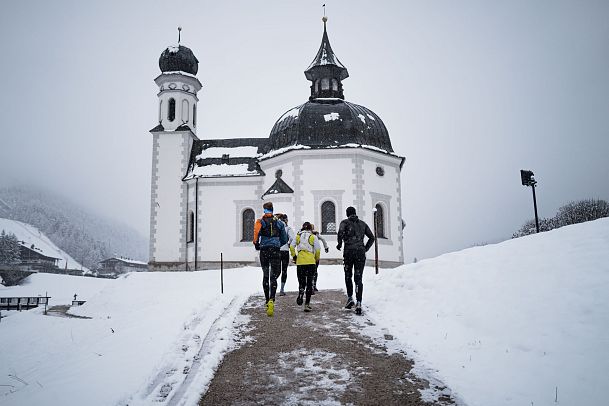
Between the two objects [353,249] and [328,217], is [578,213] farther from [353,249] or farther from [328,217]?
[353,249]

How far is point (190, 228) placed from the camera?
2864 centimetres

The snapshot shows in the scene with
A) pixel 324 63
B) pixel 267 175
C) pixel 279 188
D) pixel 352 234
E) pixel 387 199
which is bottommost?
pixel 352 234

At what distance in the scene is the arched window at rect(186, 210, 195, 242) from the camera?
28442 millimetres

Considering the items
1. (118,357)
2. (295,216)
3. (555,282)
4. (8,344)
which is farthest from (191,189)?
(555,282)

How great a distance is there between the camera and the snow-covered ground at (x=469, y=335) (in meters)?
4.30

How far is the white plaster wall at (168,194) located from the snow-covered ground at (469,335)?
19.1m

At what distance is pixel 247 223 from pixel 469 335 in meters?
22.6

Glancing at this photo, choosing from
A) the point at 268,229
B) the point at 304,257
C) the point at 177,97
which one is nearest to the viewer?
the point at 268,229

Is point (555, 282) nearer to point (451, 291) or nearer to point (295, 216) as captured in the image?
point (451, 291)

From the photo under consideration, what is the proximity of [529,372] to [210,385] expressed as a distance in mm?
3393

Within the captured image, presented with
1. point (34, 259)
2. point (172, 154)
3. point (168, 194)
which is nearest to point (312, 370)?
point (168, 194)

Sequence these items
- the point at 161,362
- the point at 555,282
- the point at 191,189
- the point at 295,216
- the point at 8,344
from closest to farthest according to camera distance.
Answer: the point at 161,362, the point at 555,282, the point at 8,344, the point at 295,216, the point at 191,189

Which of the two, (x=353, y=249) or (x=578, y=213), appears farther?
(x=578, y=213)

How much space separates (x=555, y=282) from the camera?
570 cm
